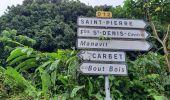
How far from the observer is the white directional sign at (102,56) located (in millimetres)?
Answer: 4637

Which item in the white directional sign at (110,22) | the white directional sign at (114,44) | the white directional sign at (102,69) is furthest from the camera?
the white directional sign at (110,22)

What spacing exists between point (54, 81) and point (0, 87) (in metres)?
0.89

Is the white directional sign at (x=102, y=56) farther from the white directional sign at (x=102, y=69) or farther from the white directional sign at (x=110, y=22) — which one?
the white directional sign at (x=110, y=22)

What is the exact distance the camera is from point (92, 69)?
4.58 m

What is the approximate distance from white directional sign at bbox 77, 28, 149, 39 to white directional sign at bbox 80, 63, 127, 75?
403 millimetres

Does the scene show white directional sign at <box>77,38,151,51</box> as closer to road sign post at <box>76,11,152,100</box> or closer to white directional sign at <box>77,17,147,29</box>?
road sign post at <box>76,11,152,100</box>

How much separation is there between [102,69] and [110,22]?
675 mm

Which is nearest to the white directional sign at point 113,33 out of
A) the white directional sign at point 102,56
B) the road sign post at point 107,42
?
the road sign post at point 107,42

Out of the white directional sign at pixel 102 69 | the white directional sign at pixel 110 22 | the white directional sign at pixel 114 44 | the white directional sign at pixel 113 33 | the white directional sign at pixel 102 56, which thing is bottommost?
the white directional sign at pixel 102 69

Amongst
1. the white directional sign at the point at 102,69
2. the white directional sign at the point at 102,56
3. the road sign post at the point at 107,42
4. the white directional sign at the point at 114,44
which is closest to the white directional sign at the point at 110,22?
the road sign post at the point at 107,42

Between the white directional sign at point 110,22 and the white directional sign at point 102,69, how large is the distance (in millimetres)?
559

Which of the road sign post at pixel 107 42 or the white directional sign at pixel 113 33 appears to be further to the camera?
the white directional sign at pixel 113 33

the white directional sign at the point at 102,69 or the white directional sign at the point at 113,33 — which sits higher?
the white directional sign at the point at 113,33

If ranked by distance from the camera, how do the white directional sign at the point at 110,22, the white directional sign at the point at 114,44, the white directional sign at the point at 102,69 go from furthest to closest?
the white directional sign at the point at 110,22
the white directional sign at the point at 114,44
the white directional sign at the point at 102,69
